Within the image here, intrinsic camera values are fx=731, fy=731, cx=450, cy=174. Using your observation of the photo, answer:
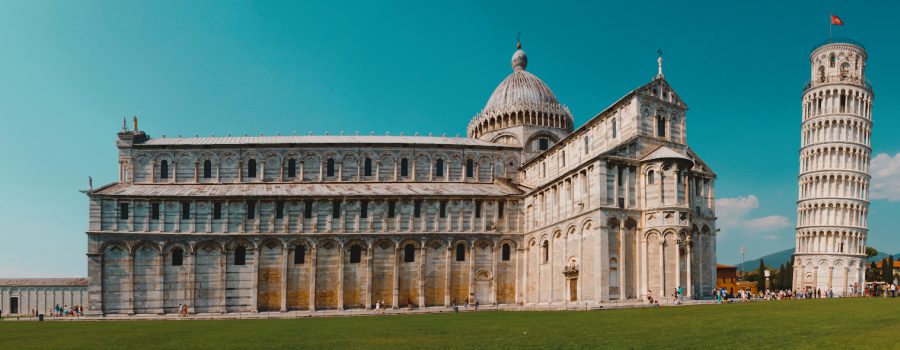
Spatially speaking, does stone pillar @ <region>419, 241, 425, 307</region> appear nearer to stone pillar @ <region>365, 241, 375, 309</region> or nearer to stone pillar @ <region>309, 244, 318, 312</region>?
stone pillar @ <region>365, 241, 375, 309</region>

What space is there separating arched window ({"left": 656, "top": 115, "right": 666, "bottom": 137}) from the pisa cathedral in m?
0.15

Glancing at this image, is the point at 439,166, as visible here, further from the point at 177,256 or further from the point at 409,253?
the point at 177,256

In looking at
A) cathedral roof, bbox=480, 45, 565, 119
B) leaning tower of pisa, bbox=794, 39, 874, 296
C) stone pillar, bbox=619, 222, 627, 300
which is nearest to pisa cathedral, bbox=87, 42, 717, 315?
stone pillar, bbox=619, 222, 627, 300

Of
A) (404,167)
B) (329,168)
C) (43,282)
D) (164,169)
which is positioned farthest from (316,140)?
(43,282)

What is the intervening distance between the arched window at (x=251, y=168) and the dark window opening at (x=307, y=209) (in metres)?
8.06

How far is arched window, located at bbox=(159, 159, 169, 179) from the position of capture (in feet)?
211

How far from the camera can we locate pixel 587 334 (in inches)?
942

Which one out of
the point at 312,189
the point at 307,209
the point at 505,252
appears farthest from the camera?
the point at 312,189

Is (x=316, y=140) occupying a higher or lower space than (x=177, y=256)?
higher

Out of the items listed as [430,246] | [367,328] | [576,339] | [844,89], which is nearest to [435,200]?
[430,246]

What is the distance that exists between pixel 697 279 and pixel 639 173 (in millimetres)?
8222

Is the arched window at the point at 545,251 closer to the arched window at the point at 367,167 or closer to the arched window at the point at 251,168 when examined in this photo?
the arched window at the point at 367,167

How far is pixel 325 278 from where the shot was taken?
194 ft

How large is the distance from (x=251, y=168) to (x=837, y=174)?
6493cm
